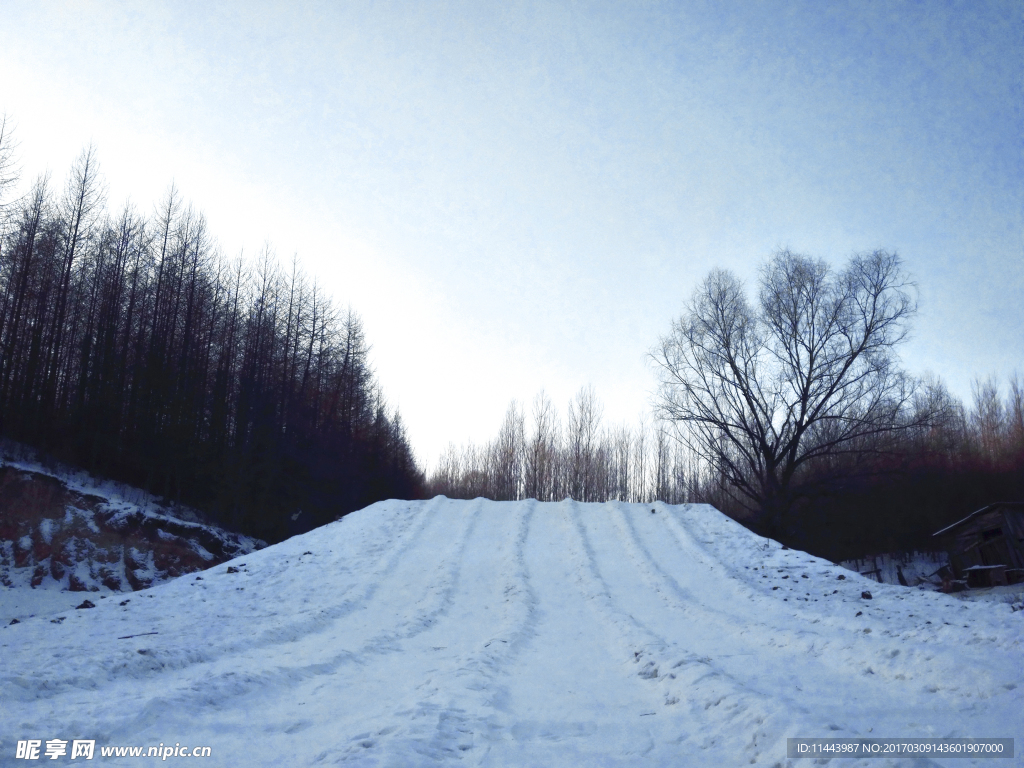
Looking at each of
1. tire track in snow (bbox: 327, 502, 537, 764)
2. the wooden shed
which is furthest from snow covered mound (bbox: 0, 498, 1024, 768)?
the wooden shed

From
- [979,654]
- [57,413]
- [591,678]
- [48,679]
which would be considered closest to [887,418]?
[979,654]

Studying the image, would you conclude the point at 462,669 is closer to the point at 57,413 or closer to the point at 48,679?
the point at 48,679

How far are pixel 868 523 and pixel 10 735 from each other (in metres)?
35.3

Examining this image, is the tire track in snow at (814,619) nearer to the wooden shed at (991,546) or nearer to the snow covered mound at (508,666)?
the snow covered mound at (508,666)

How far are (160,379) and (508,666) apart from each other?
25530 millimetres

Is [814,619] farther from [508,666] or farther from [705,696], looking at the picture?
[508,666]

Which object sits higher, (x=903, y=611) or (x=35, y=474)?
(x=35, y=474)

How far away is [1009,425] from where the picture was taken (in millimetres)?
48781

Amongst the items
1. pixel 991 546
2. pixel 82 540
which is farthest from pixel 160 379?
pixel 991 546

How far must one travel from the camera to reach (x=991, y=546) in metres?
20.0

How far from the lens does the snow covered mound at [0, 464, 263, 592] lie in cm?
1574

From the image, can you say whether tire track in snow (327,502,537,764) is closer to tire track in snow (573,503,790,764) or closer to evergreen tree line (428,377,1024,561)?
tire track in snow (573,503,790,764)

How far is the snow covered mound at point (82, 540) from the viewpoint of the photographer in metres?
15.7

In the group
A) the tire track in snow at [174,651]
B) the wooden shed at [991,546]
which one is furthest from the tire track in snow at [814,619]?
the wooden shed at [991,546]
